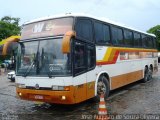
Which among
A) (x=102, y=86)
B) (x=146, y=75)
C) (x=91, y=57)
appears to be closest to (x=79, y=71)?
(x=91, y=57)

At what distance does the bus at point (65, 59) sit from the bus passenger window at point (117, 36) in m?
0.50

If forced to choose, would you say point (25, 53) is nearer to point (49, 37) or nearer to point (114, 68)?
point (49, 37)

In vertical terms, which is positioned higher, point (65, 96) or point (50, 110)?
point (65, 96)

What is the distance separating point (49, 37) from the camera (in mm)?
9523

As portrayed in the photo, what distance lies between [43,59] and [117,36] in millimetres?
4844

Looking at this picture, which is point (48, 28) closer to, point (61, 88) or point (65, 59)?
point (65, 59)

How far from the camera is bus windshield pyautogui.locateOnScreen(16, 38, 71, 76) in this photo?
30.0 ft

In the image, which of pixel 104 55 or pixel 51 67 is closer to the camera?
pixel 51 67

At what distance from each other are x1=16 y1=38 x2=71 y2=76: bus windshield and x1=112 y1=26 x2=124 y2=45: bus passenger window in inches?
157

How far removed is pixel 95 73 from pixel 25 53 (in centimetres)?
263

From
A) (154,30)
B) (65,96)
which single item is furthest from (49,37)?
(154,30)

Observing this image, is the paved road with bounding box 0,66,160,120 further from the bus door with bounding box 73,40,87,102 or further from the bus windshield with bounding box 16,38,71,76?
the bus windshield with bounding box 16,38,71,76

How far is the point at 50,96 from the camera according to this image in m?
9.17

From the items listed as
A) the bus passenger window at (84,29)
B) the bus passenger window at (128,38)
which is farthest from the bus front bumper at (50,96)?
the bus passenger window at (128,38)
